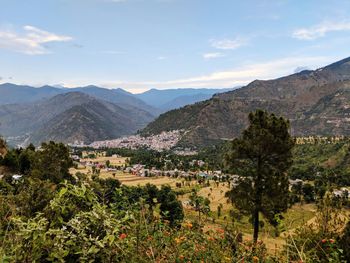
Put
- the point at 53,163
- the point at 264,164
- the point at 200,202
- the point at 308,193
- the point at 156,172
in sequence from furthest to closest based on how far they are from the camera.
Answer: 1. the point at 156,172
2. the point at 308,193
3. the point at 53,163
4. the point at 264,164
5. the point at 200,202

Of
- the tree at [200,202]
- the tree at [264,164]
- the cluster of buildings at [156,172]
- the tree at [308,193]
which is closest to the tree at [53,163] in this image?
the tree at [264,164]

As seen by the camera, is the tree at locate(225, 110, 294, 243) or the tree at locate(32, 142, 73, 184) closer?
the tree at locate(225, 110, 294, 243)

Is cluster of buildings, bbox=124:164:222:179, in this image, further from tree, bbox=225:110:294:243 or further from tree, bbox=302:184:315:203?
tree, bbox=225:110:294:243

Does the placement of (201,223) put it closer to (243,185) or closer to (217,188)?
(243,185)

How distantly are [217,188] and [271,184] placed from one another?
6867 cm

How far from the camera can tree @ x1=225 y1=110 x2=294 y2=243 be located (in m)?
20.1

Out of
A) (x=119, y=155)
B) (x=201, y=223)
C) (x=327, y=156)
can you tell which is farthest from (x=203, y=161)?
(x=201, y=223)

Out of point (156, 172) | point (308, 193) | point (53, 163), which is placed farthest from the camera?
point (156, 172)

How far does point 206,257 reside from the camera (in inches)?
178

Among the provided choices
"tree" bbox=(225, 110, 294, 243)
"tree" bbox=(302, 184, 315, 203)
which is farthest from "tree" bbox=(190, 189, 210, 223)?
"tree" bbox=(302, 184, 315, 203)

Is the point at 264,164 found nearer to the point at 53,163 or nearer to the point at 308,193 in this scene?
the point at 53,163

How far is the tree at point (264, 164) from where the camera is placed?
20.1 meters

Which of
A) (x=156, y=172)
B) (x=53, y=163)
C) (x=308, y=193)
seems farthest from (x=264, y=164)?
(x=156, y=172)

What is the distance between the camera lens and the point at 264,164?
20812mm
